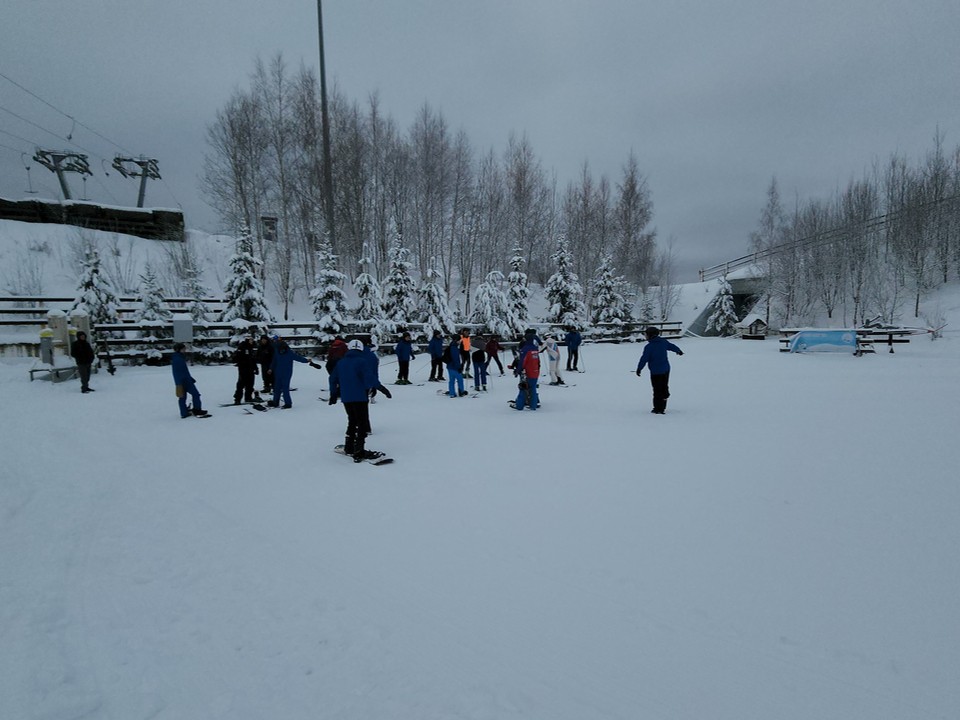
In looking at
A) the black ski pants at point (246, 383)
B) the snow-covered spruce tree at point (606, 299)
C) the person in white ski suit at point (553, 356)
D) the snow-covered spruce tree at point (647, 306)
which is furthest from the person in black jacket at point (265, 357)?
the snow-covered spruce tree at point (647, 306)

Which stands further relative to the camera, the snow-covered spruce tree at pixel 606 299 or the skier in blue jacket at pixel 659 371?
the snow-covered spruce tree at pixel 606 299

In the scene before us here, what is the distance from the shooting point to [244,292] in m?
19.5

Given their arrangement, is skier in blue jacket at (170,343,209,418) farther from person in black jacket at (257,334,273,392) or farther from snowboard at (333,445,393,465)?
snowboard at (333,445,393,465)

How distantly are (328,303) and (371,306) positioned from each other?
2273 millimetres

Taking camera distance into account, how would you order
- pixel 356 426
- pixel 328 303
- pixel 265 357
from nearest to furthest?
pixel 356 426, pixel 265 357, pixel 328 303

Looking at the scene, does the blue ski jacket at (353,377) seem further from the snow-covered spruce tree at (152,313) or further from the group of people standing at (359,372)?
the snow-covered spruce tree at (152,313)

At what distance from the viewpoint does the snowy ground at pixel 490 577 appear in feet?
7.85

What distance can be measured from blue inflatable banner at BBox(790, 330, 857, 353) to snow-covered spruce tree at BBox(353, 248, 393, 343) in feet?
64.4

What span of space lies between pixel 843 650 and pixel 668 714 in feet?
4.16

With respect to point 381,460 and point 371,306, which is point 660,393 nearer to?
point 381,460

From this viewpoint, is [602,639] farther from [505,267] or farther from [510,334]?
[505,267]

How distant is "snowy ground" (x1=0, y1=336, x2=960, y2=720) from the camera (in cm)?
239

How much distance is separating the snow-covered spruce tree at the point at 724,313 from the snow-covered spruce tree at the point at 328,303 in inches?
1167

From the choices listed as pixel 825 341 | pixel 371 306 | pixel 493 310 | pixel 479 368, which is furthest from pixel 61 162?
pixel 825 341
